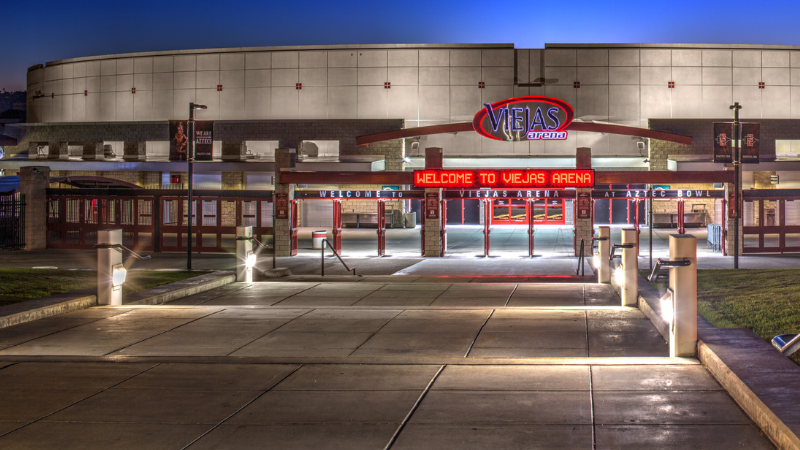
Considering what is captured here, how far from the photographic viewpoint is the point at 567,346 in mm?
10000

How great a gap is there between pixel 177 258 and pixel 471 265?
433 inches

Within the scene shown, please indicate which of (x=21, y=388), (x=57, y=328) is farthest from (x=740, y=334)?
(x=57, y=328)

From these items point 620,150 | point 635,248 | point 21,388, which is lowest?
point 21,388

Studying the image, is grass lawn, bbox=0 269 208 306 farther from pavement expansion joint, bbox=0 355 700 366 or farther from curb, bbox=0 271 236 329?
pavement expansion joint, bbox=0 355 700 366

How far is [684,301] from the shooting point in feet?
29.7

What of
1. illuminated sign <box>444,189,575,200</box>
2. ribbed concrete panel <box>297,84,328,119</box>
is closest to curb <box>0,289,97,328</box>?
illuminated sign <box>444,189,575,200</box>

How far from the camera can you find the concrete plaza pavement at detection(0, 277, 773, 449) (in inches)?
246

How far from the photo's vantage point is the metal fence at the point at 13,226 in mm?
29812

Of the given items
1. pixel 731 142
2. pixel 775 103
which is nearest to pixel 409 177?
pixel 731 142

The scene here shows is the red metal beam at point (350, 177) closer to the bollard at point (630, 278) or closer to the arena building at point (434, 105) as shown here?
the arena building at point (434, 105)

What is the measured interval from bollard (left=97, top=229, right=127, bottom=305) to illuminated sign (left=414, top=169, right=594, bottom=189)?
15.8 m

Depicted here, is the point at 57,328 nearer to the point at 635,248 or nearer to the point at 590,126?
the point at 635,248

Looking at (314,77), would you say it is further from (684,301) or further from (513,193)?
(684,301)

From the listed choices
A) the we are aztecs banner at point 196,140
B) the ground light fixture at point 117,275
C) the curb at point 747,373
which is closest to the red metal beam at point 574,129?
the we are aztecs banner at point 196,140
